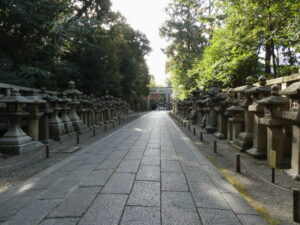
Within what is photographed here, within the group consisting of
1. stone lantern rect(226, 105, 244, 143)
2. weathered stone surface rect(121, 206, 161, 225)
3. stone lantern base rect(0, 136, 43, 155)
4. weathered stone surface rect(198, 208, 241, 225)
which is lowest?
weathered stone surface rect(198, 208, 241, 225)

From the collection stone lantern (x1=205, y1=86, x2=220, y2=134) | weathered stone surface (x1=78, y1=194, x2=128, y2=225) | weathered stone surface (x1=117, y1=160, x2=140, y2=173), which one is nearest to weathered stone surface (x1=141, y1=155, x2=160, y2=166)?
weathered stone surface (x1=117, y1=160, x2=140, y2=173)

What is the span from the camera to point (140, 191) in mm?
4633

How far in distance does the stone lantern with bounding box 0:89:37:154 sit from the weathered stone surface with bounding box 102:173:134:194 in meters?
4.63

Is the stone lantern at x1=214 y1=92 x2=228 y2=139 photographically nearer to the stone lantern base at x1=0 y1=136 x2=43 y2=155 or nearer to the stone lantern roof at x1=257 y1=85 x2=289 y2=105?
the stone lantern roof at x1=257 y1=85 x2=289 y2=105

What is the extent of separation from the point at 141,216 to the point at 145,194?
0.88m

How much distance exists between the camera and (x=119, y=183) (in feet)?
16.7

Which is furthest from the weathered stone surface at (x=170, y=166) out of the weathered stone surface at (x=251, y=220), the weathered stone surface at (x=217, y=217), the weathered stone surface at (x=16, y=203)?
the weathered stone surface at (x=16, y=203)

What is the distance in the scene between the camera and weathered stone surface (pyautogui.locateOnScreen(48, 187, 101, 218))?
12.2 feet

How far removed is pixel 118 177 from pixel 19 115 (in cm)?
527

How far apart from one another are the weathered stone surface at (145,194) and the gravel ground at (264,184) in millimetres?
1881

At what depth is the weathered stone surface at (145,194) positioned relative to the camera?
13.5 feet

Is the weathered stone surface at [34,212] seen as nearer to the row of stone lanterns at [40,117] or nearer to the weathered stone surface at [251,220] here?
the weathered stone surface at [251,220]

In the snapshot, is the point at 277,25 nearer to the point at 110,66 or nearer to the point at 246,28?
the point at 246,28

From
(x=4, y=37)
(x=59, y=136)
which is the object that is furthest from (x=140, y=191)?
(x=4, y=37)
